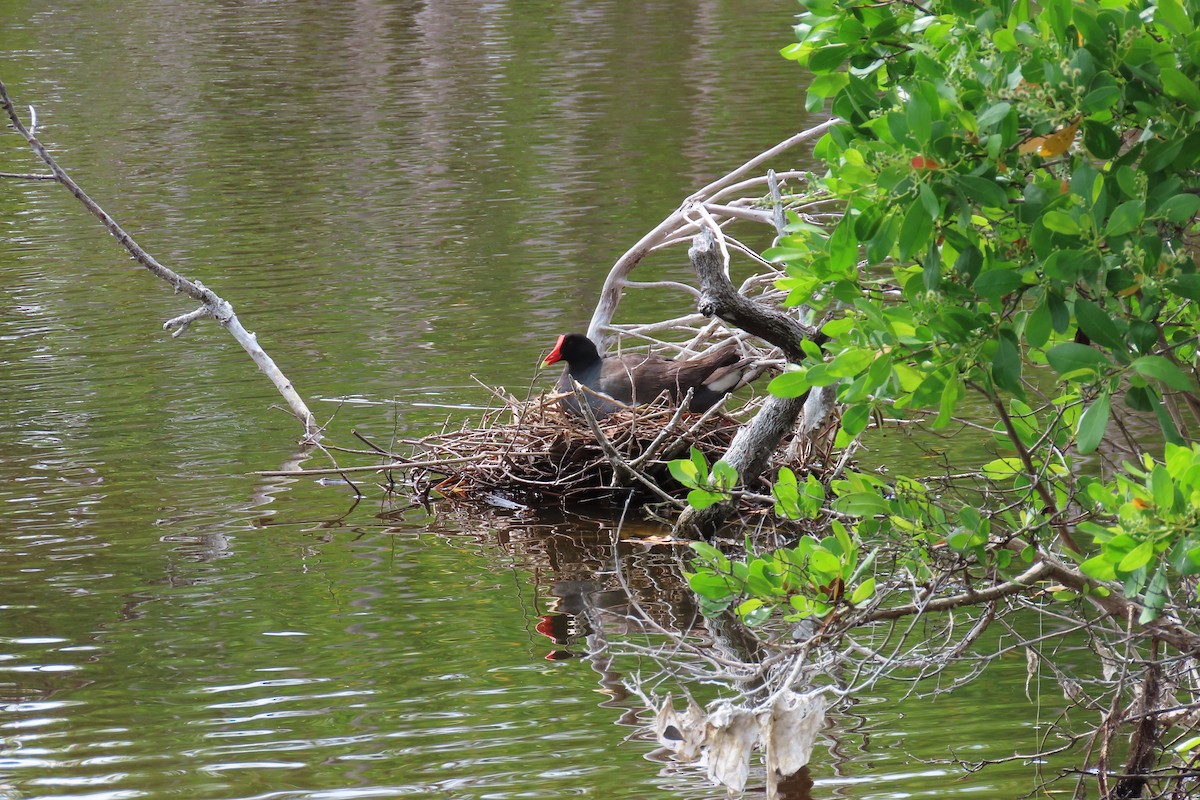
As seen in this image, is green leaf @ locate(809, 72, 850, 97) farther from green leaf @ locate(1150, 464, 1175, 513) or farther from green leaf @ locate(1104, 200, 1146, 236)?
green leaf @ locate(1150, 464, 1175, 513)

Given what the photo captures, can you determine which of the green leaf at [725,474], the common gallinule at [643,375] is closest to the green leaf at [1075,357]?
the green leaf at [725,474]

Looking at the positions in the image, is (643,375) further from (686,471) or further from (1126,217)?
(1126,217)

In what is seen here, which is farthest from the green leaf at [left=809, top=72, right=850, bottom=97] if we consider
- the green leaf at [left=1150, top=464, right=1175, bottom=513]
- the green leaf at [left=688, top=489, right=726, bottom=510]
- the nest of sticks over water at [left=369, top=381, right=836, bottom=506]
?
the nest of sticks over water at [left=369, top=381, right=836, bottom=506]

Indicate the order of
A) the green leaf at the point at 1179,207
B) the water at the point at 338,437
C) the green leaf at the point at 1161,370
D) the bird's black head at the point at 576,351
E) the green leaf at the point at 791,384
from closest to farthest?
the green leaf at the point at 1161,370 < the green leaf at the point at 1179,207 < the green leaf at the point at 791,384 < the water at the point at 338,437 < the bird's black head at the point at 576,351

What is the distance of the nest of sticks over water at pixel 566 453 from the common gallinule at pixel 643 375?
0.36 ft

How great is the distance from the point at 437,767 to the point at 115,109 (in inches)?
778

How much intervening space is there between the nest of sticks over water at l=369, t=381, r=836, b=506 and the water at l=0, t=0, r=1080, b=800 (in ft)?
0.80

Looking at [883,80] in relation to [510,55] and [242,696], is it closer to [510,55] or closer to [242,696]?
[242,696]

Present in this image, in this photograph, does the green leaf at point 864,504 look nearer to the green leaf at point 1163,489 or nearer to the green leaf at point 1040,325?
the green leaf at point 1040,325

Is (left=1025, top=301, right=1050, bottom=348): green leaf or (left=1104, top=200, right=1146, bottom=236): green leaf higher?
(left=1104, top=200, right=1146, bottom=236): green leaf

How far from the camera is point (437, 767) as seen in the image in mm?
5445

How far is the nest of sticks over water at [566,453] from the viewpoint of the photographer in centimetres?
805

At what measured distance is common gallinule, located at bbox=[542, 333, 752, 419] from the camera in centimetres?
827

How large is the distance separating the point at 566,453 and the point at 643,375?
0.57m
